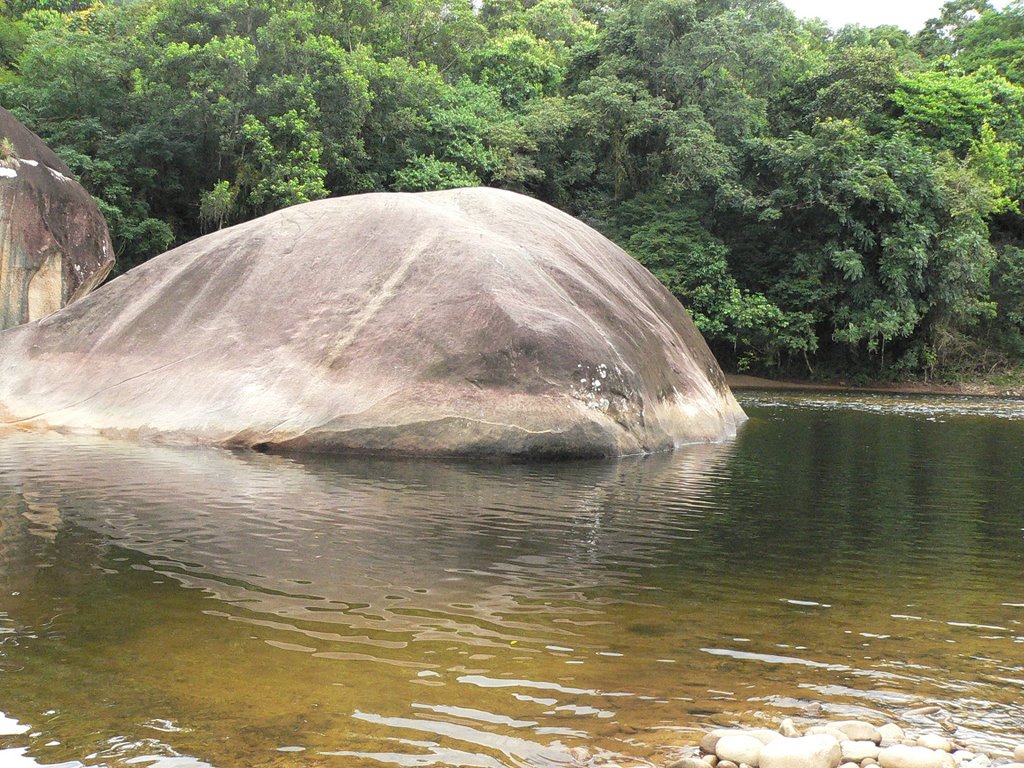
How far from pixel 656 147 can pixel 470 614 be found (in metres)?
31.9

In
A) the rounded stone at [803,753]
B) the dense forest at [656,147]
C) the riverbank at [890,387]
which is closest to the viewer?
the rounded stone at [803,753]

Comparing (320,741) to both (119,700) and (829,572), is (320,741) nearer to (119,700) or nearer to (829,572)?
(119,700)

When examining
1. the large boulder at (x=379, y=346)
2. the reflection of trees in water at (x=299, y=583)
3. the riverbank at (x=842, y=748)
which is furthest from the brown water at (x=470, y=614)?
the large boulder at (x=379, y=346)

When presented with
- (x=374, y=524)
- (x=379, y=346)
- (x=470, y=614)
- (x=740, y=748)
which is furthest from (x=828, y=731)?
(x=379, y=346)

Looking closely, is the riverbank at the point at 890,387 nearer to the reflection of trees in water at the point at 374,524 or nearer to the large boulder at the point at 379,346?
the large boulder at the point at 379,346

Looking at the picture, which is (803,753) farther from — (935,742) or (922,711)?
(922,711)

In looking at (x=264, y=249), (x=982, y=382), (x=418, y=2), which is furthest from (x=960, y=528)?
(x=418, y=2)

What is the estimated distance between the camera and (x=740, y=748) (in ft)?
13.3

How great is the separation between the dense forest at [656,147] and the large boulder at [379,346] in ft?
44.5

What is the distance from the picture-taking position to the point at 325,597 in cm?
636

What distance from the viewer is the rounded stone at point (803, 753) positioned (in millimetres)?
3898

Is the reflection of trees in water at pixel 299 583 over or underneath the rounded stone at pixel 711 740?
over

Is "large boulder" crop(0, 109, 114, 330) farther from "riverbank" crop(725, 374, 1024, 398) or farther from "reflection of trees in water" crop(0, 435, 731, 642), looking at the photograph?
"riverbank" crop(725, 374, 1024, 398)

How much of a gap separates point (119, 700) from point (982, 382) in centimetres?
3573
